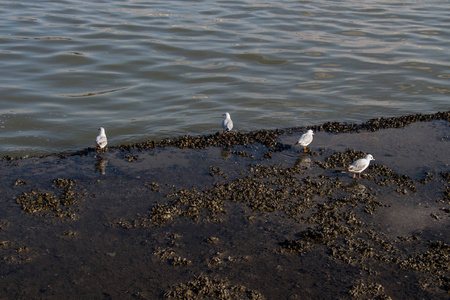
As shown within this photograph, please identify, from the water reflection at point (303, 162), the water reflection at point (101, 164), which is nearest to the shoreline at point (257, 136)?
the water reflection at point (101, 164)

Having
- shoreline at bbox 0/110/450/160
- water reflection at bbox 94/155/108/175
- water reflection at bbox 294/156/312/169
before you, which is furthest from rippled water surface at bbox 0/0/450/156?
water reflection at bbox 294/156/312/169

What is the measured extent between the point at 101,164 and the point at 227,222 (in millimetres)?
3695

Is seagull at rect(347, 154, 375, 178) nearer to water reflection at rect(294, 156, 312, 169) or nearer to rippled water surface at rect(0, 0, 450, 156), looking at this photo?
water reflection at rect(294, 156, 312, 169)

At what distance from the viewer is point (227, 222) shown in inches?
327

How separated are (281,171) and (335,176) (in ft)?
3.67

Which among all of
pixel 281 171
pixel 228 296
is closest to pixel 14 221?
pixel 228 296

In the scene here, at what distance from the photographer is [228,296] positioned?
259 inches

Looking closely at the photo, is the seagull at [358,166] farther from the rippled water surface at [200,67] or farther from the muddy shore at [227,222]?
the rippled water surface at [200,67]

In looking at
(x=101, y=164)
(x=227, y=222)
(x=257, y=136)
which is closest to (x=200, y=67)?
(x=257, y=136)

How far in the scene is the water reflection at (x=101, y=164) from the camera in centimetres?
1028

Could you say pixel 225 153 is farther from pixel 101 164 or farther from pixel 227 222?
pixel 227 222

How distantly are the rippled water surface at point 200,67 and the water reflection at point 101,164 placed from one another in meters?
1.83

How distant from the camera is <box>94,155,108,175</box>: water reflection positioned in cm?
1028

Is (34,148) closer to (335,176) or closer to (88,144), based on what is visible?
(88,144)
